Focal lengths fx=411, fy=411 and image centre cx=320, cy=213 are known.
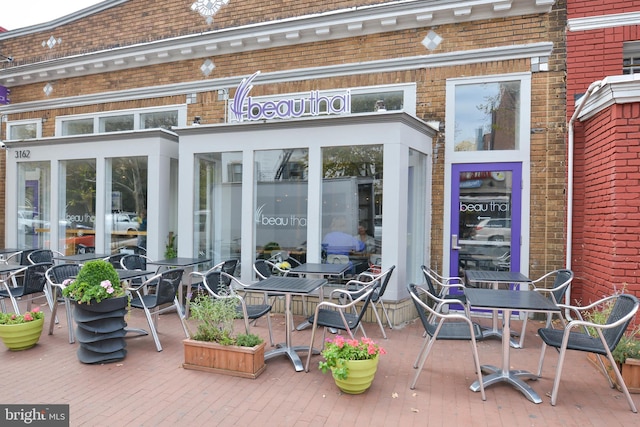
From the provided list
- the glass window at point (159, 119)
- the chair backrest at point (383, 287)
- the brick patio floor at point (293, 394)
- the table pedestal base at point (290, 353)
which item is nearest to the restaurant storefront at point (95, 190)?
the glass window at point (159, 119)

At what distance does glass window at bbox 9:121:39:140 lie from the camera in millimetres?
10516

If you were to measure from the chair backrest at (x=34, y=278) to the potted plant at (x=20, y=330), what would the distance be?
824mm

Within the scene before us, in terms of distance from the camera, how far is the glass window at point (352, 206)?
249 inches

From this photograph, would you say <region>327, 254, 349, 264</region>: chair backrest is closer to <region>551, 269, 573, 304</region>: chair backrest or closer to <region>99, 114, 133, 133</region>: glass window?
<region>551, 269, 573, 304</region>: chair backrest

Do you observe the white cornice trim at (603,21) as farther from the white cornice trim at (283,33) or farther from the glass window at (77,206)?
the glass window at (77,206)

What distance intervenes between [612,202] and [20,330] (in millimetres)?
7257

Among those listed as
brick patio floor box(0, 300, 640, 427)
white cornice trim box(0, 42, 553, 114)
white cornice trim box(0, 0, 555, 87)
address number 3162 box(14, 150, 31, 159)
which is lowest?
brick patio floor box(0, 300, 640, 427)

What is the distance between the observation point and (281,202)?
6969 millimetres

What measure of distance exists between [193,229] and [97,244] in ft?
7.91

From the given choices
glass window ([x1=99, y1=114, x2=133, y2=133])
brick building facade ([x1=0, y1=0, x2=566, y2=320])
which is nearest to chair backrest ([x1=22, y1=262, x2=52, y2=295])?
brick building facade ([x1=0, y1=0, x2=566, y2=320])

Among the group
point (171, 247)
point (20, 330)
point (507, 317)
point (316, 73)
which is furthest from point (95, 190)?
point (507, 317)

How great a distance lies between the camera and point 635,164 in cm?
488

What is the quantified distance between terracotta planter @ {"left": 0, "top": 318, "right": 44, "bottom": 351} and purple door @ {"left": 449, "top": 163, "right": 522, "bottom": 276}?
591 cm

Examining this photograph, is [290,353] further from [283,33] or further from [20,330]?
[283,33]
